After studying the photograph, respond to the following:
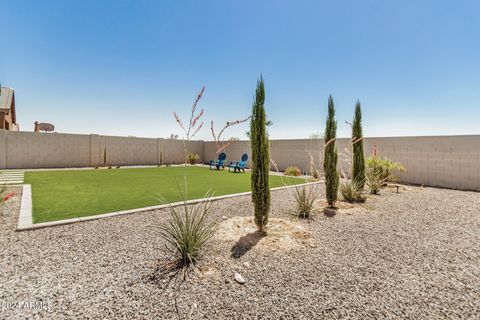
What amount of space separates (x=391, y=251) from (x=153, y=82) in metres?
10.2

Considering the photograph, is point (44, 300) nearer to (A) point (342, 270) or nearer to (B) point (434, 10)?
(A) point (342, 270)

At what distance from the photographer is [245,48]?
7859mm

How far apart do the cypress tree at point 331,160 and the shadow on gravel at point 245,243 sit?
2.62 meters

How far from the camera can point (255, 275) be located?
238cm

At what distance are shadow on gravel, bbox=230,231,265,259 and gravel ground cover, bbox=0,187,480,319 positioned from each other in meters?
0.08

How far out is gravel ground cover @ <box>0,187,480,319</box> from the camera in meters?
1.82

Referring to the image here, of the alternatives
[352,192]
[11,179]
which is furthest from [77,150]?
[352,192]

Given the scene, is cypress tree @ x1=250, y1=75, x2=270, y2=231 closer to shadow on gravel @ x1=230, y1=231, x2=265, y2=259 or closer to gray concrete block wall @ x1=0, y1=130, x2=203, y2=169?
shadow on gravel @ x1=230, y1=231, x2=265, y2=259

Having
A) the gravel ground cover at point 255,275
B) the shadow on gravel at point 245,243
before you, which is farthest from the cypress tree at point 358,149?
the shadow on gravel at point 245,243

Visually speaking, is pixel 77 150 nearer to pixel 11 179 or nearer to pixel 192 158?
pixel 11 179

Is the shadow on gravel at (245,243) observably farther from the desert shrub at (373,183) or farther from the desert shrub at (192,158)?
the desert shrub at (192,158)

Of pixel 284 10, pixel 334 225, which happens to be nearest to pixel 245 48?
pixel 284 10

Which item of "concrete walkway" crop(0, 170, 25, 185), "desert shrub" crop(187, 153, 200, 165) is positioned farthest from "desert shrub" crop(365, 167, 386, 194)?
"desert shrub" crop(187, 153, 200, 165)

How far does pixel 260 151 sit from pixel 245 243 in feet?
4.53
